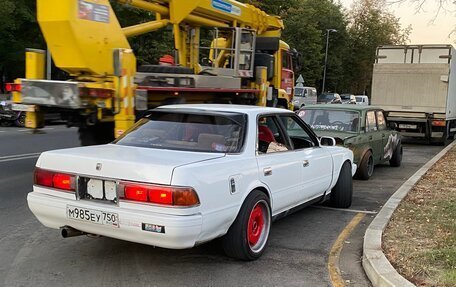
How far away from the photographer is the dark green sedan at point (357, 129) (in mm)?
9475

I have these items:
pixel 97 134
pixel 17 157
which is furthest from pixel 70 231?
pixel 17 157

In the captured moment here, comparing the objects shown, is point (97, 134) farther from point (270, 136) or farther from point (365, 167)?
point (365, 167)

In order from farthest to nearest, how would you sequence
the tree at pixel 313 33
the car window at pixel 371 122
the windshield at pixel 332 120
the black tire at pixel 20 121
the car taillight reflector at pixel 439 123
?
the tree at pixel 313 33
the black tire at pixel 20 121
the car taillight reflector at pixel 439 123
the car window at pixel 371 122
the windshield at pixel 332 120

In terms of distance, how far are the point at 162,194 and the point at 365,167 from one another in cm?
644

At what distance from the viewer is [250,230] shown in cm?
506

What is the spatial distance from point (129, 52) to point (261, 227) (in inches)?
177

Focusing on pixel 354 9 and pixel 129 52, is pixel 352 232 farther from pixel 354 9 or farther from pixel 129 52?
pixel 354 9

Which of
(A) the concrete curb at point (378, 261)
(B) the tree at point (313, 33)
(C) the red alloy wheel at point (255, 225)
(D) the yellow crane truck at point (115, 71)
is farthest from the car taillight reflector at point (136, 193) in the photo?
(B) the tree at point (313, 33)

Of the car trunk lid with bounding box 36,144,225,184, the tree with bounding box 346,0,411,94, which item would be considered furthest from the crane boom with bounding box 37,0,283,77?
the tree with bounding box 346,0,411,94

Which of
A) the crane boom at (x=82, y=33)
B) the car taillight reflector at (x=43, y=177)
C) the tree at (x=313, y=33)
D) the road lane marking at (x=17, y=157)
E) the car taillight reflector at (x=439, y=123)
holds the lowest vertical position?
the road lane marking at (x=17, y=157)

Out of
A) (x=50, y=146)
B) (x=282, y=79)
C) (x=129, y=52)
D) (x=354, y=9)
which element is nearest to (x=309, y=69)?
(x=354, y=9)

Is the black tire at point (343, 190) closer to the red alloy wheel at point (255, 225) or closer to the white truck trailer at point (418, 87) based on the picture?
the red alloy wheel at point (255, 225)

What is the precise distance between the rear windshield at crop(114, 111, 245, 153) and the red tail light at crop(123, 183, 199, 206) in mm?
902

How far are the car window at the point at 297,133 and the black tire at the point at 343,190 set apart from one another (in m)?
0.90
